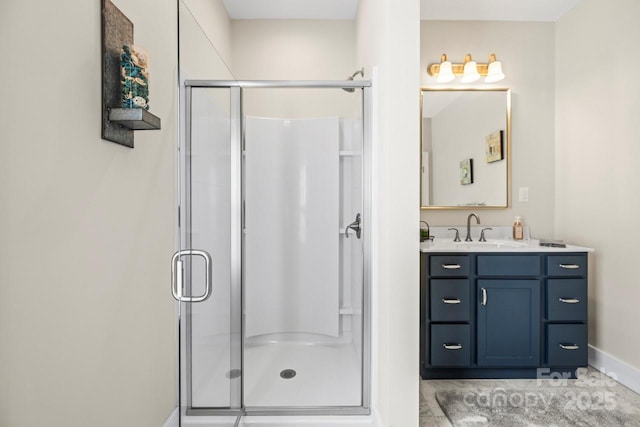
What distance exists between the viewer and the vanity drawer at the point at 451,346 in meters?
2.27

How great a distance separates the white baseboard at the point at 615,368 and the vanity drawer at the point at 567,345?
23 cm

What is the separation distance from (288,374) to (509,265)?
161 centimetres

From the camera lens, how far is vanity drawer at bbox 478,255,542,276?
90.4 inches

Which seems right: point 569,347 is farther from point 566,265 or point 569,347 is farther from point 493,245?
point 493,245

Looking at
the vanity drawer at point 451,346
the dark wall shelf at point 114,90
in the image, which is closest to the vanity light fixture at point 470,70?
the vanity drawer at point 451,346

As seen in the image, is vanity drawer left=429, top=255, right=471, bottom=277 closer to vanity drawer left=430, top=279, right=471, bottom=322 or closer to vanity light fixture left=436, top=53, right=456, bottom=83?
vanity drawer left=430, top=279, right=471, bottom=322

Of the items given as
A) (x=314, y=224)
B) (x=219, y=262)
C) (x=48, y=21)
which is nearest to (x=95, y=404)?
(x=219, y=262)

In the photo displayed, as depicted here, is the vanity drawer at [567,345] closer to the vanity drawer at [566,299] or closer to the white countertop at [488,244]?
the vanity drawer at [566,299]

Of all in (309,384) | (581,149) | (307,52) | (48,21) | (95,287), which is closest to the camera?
(48,21)

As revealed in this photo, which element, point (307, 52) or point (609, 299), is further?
point (307, 52)

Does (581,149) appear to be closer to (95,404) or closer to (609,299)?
(609,299)

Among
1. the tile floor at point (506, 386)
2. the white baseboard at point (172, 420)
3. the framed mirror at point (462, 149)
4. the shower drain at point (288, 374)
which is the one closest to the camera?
the white baseboard at point (172, 420)

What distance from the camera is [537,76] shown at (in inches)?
113

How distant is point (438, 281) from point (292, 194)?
1114mm
